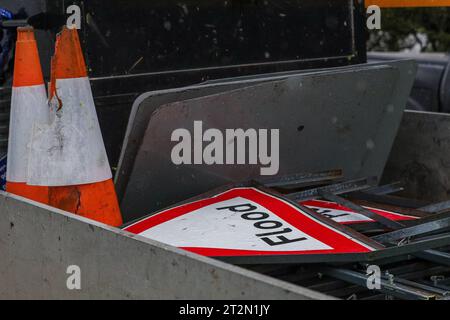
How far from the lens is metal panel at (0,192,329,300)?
2.17 meters

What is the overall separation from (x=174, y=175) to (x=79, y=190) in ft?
1.32

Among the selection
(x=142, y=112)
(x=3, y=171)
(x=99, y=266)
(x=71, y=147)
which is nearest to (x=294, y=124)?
(x=142, y=112)

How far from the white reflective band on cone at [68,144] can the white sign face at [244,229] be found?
28 cm

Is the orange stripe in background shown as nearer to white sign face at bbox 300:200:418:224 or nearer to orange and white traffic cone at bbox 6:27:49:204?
white sign face at bbox 300:200:418:224

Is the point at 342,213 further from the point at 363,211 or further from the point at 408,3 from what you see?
the point at 408,3

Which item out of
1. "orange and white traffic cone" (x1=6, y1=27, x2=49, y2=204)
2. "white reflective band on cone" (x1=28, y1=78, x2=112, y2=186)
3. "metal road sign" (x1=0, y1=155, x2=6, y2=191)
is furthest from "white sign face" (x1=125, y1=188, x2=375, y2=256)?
"metal road sign" (x1=0, y1=155, x2=6, y2=191)

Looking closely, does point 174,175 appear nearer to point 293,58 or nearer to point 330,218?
point 330,218

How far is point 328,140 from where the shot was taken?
3.78 meters

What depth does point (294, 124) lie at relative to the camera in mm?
3617

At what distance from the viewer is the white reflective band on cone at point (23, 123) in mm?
3305

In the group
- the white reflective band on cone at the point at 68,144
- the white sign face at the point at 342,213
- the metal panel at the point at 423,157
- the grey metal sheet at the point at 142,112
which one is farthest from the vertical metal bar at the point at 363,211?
the white reflective band on cone at the point at 68,144

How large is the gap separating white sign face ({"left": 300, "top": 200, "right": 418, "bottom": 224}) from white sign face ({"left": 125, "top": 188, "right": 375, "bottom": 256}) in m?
0.19

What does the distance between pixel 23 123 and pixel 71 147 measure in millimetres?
314
